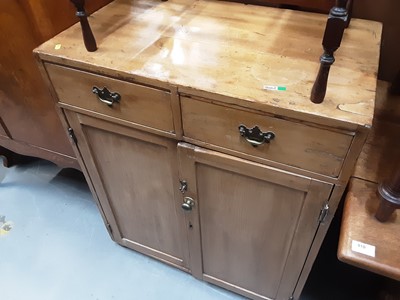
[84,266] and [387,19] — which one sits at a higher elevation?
[387,19]

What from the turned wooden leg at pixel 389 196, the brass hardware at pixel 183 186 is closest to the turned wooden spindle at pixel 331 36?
the turned wooden leg at pixel 389 196

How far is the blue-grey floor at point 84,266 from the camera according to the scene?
1.24 meters

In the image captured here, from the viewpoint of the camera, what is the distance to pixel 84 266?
1344 mm

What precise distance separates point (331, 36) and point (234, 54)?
27 cm

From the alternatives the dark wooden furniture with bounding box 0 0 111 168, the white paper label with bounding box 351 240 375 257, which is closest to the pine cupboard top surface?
the dark wooden furniture with bounding box 0 0 111 168

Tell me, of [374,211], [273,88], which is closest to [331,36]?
[273,88]

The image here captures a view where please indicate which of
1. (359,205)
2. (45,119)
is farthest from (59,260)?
(359,205)

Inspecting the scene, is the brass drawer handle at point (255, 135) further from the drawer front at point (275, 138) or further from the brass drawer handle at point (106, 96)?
the brass drawer handle at point (106, 96)

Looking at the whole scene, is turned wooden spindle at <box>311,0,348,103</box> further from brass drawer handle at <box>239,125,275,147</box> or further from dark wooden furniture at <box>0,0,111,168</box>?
dark wooden furniture at <box>0,0,111,168</box>

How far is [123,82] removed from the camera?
0.76 meters

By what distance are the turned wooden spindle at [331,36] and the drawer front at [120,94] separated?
31cm

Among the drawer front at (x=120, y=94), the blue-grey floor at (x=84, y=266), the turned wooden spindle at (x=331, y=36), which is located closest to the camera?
the turned wooden spindle at (x=331, y=36)

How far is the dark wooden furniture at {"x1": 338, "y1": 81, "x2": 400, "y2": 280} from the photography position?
2.15ft

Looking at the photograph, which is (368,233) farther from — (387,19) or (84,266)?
(84,266)
